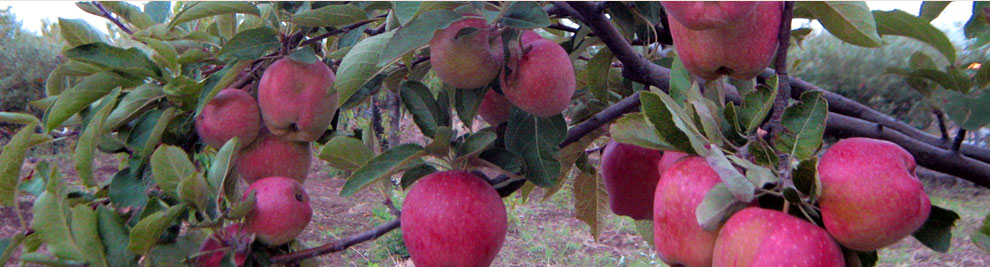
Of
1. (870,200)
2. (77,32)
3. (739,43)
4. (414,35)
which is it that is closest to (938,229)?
(870,200)

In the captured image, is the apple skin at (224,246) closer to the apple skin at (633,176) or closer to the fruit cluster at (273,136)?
the fruit cluster at (273,136)

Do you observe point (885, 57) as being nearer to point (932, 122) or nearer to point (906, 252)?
point (932, 122)

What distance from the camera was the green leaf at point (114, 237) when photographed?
0.72 meters

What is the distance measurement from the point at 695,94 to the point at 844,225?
152 mm

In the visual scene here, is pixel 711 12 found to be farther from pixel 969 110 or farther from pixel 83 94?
pixel 83 94

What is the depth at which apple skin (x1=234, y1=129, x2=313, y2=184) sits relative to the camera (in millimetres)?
908

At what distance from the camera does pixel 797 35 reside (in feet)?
3.41

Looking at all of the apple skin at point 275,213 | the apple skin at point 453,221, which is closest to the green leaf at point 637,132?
the apple skin at point 453,221

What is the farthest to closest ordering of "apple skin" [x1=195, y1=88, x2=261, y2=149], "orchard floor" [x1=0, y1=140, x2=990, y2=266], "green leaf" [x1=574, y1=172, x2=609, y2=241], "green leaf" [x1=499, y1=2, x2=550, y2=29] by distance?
"orchard floor" [x1=0, y1=140, x2=990, y2=266] < "green leaf" [x1=574, y1=172, x2=609, y2=241] < "apple skin" [x1=195, y1=88, x2=261, y2=149] < "green leaf" [x1=499, y1=2, x2=550, y2=29]

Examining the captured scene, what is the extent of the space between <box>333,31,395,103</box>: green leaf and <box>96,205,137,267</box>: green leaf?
29cm

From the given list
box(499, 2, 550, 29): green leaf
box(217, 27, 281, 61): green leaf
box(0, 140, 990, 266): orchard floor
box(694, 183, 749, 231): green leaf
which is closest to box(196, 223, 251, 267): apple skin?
box(217, 27, 281, 61): green leaf

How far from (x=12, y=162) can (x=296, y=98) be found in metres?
0.32

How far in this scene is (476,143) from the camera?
0.72m

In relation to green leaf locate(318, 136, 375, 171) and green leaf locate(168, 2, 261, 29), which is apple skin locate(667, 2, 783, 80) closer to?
green leaf locate(318, 136, 375, 171)
